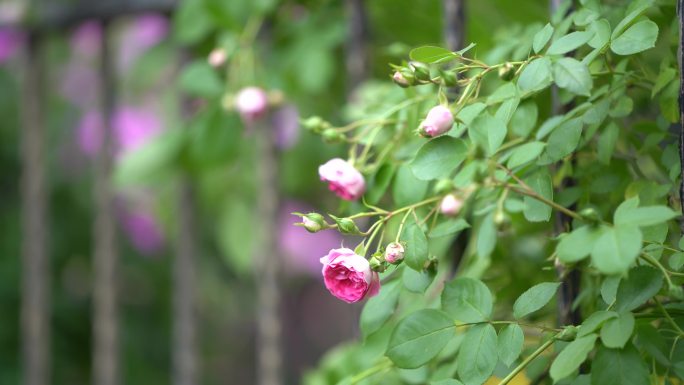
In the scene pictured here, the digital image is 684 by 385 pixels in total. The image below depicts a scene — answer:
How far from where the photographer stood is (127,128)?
272cm

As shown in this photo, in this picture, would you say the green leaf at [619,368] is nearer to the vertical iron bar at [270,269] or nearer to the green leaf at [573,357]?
the green leaf at [573,357]

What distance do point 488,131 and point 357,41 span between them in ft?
2.52

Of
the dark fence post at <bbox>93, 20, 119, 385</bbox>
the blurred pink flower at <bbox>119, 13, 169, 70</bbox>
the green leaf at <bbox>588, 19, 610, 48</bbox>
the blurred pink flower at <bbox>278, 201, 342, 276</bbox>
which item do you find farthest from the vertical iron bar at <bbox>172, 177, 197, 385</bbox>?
the green leaf at <bbox>588, 19, 610, 48</bbox>

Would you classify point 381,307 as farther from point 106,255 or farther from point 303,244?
point 303,244

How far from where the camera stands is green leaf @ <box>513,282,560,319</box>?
75 centimetres

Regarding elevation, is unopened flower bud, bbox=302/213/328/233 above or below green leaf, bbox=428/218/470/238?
above

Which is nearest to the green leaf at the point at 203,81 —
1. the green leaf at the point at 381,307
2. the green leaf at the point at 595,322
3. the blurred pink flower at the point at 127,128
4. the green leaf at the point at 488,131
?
the green leaf at the point at 381,307

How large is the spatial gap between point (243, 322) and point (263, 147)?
1520 mm

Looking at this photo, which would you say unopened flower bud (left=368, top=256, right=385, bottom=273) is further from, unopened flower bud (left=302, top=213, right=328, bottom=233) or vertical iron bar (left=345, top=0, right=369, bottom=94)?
vertical iron bar (left=345, top=0, right=369, bottom=94)

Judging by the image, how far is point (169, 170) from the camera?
174 cm

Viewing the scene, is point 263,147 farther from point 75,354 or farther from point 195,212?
point 75,354

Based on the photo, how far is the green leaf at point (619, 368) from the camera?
27.5 inches

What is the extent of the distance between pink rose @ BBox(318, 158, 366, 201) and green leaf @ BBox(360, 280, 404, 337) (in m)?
0.10

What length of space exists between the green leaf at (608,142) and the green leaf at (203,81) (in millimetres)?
825
